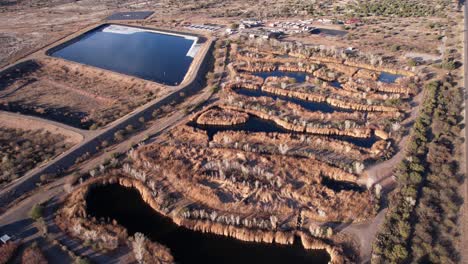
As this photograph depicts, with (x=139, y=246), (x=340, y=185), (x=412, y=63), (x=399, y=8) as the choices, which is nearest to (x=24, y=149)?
(x=139, y=246)

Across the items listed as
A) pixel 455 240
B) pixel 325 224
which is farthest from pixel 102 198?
pixel 455 240

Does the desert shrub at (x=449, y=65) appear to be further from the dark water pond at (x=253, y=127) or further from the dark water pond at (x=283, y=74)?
the dark water pond at (x=253, y=127)

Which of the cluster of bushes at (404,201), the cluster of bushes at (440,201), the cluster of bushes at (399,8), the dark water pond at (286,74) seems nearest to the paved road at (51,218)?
the cluster of bushes at (404,201)

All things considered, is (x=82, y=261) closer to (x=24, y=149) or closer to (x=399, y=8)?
(x=24, y=149)

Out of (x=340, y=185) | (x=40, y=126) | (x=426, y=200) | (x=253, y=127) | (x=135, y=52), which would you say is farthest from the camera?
(x=135, y=52)

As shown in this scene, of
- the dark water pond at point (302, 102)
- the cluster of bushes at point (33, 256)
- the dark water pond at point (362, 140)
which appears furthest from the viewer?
the dark water pond at point (302, 102)

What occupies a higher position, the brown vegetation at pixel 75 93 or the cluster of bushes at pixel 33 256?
the brown vegetation at pixel 75 93
